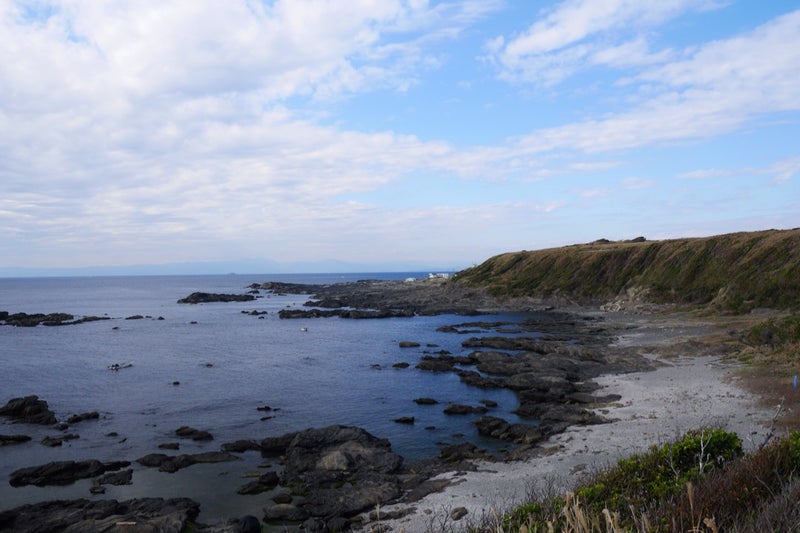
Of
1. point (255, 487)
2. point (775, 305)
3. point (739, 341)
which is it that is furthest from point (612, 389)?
point (775, 305)

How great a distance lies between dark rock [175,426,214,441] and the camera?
27.9 metres

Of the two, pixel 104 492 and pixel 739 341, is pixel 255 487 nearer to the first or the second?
pixel 104 492

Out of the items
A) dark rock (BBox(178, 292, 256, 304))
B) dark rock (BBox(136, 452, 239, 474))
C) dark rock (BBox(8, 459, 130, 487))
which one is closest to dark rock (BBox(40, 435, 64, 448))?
dark rock (BBox(8, 459, 130, 487))

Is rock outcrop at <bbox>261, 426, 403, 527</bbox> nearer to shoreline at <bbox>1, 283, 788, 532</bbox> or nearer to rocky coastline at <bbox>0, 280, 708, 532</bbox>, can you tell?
rocky coastline at <bbox>0, 280, 708, 532</bbox>

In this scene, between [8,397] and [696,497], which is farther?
[8,397]

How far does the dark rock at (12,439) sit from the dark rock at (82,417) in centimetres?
303

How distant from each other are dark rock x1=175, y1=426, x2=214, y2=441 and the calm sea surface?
51cm

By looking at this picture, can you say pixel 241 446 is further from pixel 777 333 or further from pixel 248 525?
pixel 777 333

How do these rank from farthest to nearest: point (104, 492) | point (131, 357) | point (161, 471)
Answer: point (131, 357) → point (161, 471) → point (104, 492)

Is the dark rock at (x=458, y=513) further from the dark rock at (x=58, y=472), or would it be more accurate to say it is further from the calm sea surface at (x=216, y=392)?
the dark rock at (x=58, y=472)

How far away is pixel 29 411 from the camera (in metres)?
32.7

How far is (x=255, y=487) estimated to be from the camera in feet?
69.6

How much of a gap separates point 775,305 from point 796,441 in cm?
Result: 5986

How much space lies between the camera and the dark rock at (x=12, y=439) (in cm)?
2772
